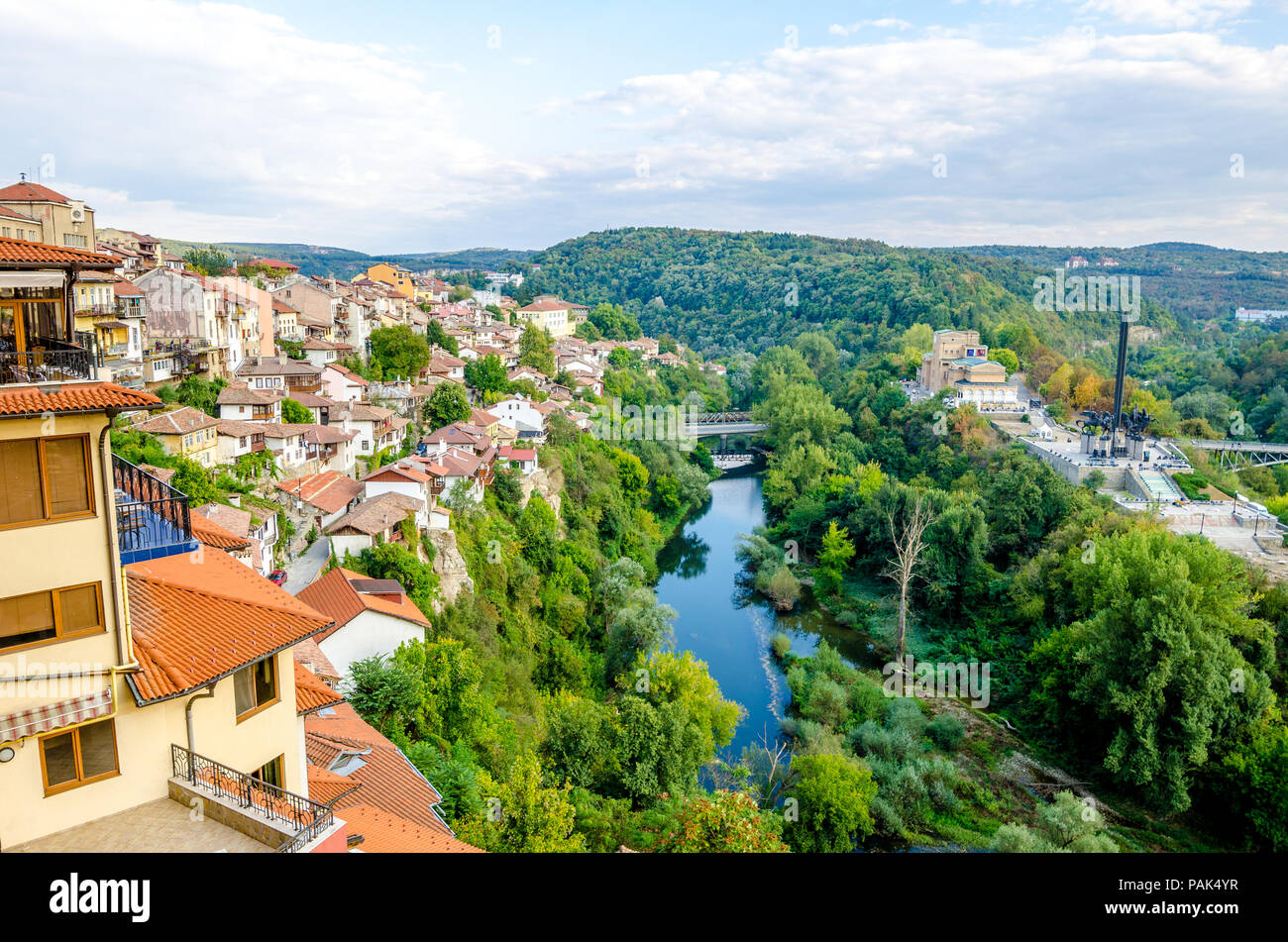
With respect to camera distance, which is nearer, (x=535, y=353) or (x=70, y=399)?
(x=70, y=399)

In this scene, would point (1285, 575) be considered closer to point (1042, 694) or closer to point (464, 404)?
point (1042, 694)

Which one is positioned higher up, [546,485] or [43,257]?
[43,257]

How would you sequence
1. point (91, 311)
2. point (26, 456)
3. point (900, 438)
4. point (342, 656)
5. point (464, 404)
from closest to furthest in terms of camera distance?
point (26, 456)
point (342, 656)
point (91, 311)
point (464, 404)
point (900, 438)

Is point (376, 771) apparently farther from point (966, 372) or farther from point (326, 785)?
point (966, 372)

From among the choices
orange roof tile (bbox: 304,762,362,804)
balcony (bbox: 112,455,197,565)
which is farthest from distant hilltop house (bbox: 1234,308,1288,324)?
balcony (bbox: 112,455,197,565)

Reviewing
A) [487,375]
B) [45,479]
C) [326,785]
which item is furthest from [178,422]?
[487,375]

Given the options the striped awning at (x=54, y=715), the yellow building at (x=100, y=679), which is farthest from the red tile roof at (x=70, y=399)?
the striped awning at (x=54, y=715)

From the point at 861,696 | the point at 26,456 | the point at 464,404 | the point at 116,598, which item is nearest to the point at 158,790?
the point at 116,598
